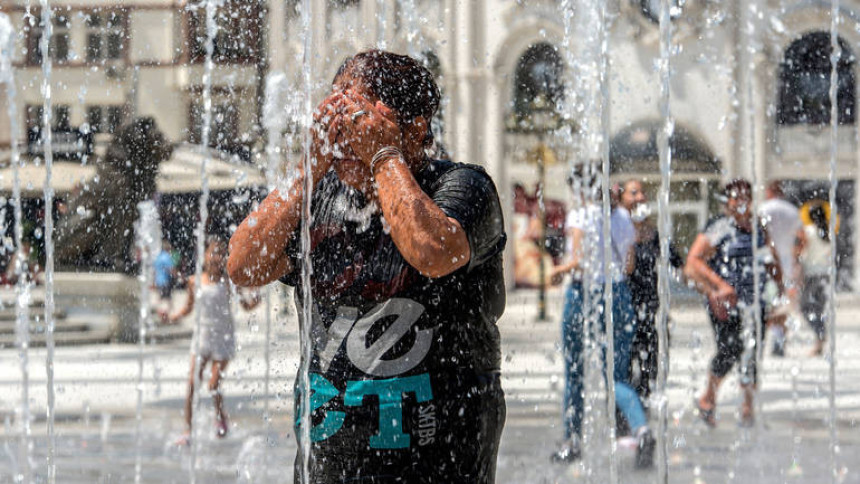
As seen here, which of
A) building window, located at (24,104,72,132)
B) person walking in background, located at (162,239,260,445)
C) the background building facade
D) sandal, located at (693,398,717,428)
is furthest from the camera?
building window, located at (24,104,72,132)

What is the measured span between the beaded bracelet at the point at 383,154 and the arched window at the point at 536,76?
61.6ft

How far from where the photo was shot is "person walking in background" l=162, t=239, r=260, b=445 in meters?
6.14

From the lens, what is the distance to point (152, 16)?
24922mm

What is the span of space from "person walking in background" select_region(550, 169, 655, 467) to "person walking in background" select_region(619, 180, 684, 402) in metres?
0.07

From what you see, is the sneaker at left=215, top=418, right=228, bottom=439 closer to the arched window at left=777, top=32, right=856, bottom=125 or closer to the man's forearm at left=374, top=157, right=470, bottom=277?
the man's forearm at left=374, top=157, right=470, bottom=277

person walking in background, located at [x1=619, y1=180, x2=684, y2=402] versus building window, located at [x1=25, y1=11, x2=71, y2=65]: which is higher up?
building window, located at [x1=25, y1=11, x2=71, y2=65]

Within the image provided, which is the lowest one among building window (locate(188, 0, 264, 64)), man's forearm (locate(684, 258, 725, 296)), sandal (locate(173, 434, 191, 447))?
sandal (locate(173, 434, 191, 447))

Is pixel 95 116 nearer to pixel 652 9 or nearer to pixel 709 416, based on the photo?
pixel 652 9

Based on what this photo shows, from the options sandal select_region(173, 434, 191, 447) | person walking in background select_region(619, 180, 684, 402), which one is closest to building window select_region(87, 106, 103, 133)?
sandal select_region(173, 434, 191, 447)

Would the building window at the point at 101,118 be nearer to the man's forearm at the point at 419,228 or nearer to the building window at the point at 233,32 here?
the building window at the point at 233,32

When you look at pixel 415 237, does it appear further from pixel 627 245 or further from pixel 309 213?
pixel 627 245

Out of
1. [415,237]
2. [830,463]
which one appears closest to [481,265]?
[415,237]

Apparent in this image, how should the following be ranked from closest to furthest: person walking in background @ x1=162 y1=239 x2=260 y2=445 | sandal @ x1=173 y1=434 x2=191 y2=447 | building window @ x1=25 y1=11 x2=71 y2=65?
1. sandal @ x1=173 y1=434 x2=191 y2=447
2. person walking in background @ x1=162 y1=239 x2=260 y2=445
3. building window @ x1=25 y1=11 x2=71 y2=65

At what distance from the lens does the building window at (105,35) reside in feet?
87.9
